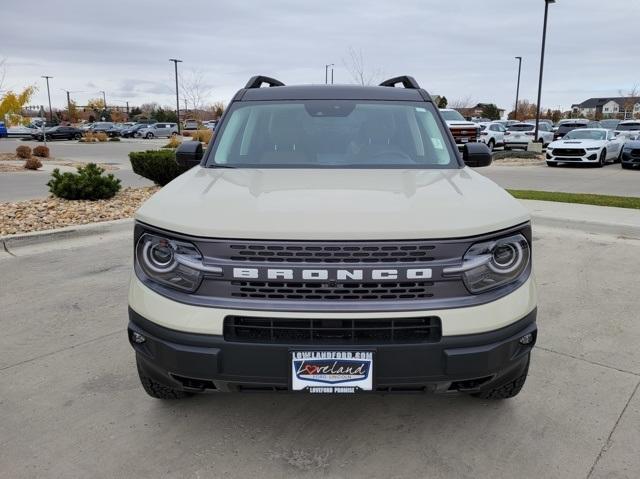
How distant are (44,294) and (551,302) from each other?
15.0ft

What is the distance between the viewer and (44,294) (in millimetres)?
5012

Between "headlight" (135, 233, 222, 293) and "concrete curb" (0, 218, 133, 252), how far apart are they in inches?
198

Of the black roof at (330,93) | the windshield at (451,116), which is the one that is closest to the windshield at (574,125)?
the windshield at (451,116)

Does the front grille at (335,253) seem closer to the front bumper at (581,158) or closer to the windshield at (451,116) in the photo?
the front bumper at (581,158)

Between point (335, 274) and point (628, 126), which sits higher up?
point (628, 126)

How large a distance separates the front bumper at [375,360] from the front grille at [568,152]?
19.1 m

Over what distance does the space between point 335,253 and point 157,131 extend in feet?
175

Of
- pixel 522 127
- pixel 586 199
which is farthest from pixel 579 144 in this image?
pixel 586 199

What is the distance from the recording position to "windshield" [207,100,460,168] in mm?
3604

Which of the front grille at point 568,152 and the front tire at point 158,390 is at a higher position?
the front grille at point 568,152

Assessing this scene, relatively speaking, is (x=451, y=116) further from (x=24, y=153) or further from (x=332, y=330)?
(x=332, y=330)

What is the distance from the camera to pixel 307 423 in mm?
2963

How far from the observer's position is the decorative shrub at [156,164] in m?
10.8

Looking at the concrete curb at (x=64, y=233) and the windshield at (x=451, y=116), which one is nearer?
the concrete curb at (x=64, y=233)
